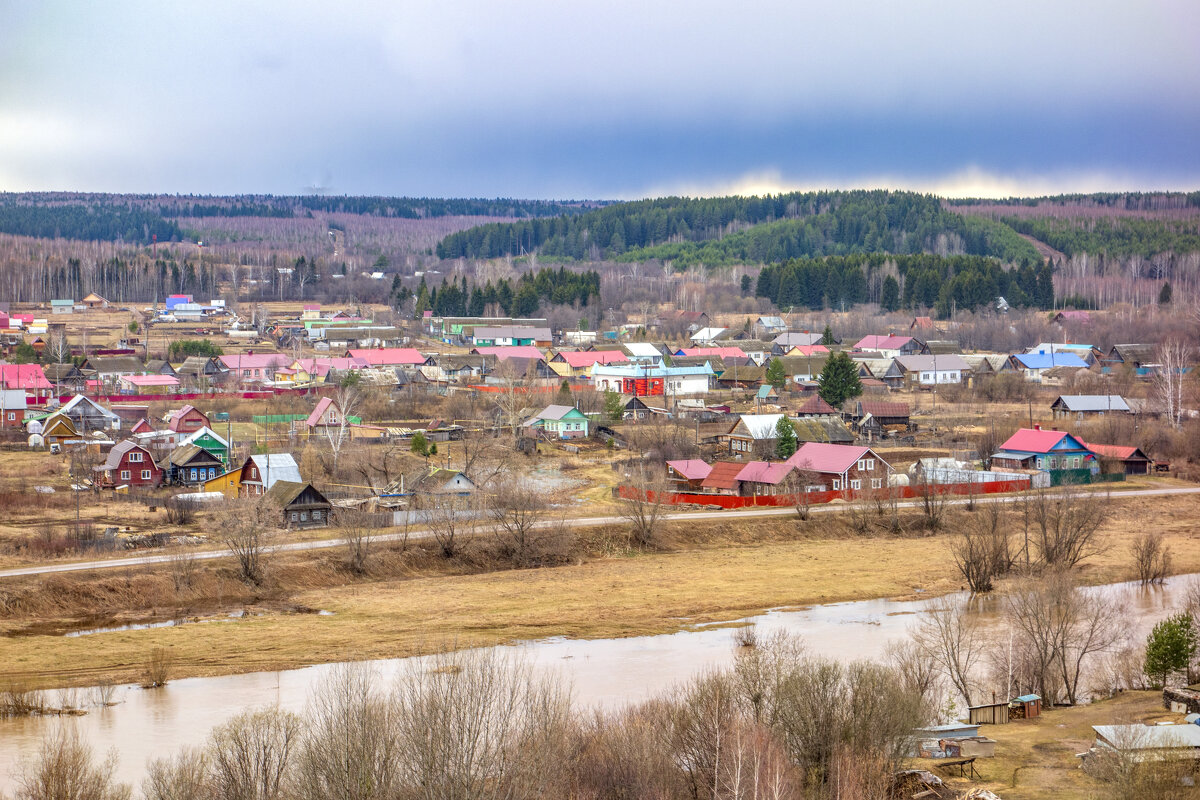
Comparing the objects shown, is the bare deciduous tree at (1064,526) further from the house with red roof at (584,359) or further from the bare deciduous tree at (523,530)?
the house with red roof at (584,359)

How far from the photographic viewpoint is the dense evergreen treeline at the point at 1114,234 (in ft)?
448

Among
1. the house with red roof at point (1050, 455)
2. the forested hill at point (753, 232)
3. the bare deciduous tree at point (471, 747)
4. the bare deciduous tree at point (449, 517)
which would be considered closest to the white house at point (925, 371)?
the house with red roof at point (1050, 455)

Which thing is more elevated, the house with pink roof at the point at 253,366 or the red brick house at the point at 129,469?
the house with pink roof at the point at 253,366

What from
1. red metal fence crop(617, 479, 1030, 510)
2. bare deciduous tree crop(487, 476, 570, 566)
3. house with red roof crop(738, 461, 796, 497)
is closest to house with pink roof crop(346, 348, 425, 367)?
house with red roof crop(738, 461, 796, 497)

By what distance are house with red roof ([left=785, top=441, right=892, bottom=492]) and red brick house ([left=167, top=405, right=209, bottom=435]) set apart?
22.8 m

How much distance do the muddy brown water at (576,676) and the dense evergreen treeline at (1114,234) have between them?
120 m

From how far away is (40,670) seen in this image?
2205cm

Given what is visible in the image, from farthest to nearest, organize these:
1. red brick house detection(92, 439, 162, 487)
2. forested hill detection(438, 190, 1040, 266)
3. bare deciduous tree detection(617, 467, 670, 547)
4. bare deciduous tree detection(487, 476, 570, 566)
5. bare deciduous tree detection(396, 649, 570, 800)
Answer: forested hill detection(438, 190, 1040, 266) < red brick house detection(92, 439, 162, 487) < bare deciduous tree detection(617, 467, 670, 547) < bare deciduous tree detection(487, 476, 570, 566) < bare deciduous tree detection(396, 649, 570, 800)

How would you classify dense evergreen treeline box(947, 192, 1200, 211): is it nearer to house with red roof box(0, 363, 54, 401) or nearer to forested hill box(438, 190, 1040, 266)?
forested hill box(438, 190, 1040, 266)

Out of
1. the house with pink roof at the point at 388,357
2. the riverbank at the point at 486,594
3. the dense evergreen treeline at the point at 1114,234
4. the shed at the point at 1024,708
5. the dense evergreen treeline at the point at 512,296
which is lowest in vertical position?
the riverbank at the point at 486,594

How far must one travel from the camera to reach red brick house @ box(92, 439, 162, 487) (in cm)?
3856

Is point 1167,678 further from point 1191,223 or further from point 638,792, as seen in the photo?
point 1191,223

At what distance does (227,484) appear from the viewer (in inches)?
1496

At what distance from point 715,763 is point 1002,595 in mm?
16222
